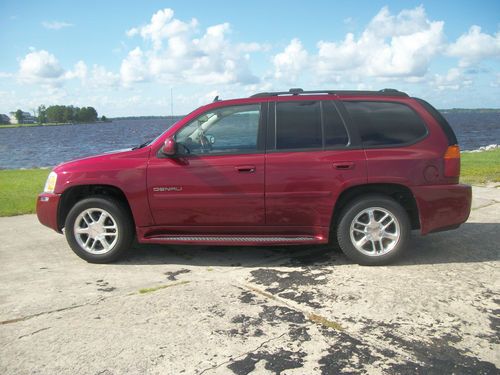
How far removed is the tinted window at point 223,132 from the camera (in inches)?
181

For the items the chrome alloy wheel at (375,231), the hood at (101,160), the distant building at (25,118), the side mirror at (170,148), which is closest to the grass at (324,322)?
the chrome alloy wheel at (375,231)

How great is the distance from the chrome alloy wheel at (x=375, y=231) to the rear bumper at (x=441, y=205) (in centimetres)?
30

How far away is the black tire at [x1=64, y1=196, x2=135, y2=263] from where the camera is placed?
4.69 m

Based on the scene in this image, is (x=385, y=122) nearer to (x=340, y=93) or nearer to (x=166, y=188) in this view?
(x=340, y=93)

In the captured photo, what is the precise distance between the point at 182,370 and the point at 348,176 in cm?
Answer: 251

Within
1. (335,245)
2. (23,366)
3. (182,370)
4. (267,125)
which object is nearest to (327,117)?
(267,125)

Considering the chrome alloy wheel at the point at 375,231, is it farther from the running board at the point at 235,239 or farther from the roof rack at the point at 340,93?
the roof rack at the point at 340,93

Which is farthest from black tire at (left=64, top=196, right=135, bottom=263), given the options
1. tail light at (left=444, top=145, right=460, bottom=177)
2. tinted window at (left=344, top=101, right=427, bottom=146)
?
tail light at (left=444, top=145, right=460, bottom=177)

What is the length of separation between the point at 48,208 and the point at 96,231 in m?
0.59

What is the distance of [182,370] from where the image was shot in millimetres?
2688

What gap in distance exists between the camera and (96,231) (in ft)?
15.6

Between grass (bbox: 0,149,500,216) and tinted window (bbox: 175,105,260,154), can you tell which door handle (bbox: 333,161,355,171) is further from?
grass (bbox: 0,149,500,216)

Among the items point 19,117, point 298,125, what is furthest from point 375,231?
point 19,117

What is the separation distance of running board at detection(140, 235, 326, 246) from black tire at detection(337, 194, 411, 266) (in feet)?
0.94
